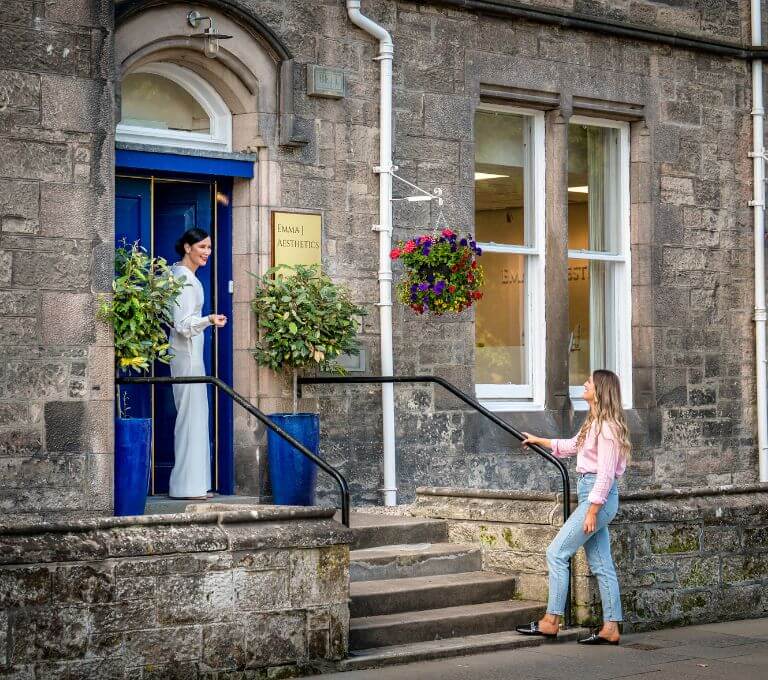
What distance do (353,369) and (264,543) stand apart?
3611mm

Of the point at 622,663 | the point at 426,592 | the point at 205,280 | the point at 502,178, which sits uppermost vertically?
the point at 502,178

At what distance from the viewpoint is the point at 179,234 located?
442 inches

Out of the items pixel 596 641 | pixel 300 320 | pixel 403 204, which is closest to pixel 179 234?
pixel 300 320

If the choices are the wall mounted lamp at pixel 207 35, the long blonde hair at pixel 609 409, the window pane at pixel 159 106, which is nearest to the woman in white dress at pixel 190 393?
the window pane at pixel 159 106

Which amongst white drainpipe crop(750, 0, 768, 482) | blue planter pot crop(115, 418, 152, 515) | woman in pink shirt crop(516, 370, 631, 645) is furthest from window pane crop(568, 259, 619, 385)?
blue planter pot crop(115, 418, 152, 515)

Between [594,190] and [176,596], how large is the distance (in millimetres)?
7144

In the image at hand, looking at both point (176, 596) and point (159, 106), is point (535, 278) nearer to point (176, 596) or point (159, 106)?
point (159, 106)

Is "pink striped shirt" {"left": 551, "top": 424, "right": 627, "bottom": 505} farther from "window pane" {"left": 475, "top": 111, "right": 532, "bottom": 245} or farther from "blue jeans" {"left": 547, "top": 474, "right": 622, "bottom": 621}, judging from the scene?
"window pane" {"left": 475, "top": 111, "right": 532, "bottom": 245}

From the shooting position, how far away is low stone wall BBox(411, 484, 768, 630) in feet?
32.0

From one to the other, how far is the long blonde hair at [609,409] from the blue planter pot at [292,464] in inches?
86.6

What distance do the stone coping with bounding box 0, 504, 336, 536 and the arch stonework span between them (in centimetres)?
259

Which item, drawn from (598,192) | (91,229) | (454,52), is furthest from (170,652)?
(598,192)

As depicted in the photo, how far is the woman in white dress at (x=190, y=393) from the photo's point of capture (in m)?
10.8

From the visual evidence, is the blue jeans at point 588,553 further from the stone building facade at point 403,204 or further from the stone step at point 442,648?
the stone building facade at point 403,204
